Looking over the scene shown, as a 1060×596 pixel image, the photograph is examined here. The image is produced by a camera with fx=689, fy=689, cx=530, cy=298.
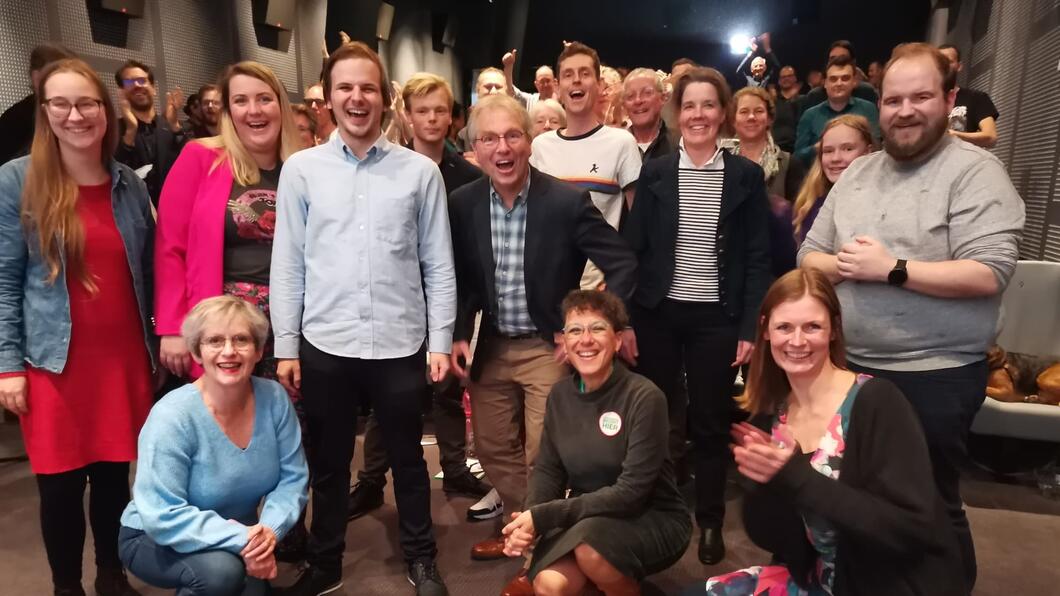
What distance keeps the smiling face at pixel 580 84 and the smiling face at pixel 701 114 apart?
0.46m

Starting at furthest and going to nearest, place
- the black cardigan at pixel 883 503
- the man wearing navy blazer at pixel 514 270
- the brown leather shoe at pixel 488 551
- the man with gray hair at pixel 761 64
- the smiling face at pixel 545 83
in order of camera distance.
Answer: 1. the man with gray hair at pixel 761 64
2. the smiling face at pixel 545 83
3. the brown leather shoe at pixel 488 551
4. the man wearing navy blazer at pixel 514 270
5. the black cardigan at pixel 883 503

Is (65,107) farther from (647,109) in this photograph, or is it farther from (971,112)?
(971,112)

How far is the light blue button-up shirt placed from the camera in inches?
77.7

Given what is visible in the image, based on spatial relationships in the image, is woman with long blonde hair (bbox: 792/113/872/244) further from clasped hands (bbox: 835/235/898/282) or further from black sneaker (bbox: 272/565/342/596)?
black sneaker (bbox: 272/565/342/596)

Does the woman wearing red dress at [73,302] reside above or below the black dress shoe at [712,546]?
above

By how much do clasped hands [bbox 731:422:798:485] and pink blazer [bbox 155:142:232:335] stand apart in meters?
1.54

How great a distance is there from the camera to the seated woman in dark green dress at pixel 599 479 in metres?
1.88

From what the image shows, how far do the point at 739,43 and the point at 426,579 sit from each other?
35.7ft

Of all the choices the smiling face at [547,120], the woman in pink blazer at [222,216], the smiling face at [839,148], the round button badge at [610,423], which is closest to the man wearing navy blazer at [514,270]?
the round button badge at [610,423]

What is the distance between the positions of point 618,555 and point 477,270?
3.18 ft

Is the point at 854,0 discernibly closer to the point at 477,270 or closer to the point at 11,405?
the point at 477,270

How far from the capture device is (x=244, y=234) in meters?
2.07

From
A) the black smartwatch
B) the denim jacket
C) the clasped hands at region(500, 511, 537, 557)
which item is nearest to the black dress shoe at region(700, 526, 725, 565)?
the clasped hands at region(500, 511, 537, 557)

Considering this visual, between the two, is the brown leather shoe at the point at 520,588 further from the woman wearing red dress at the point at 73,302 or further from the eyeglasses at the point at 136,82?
the eyeglasses at the point at 136,82
